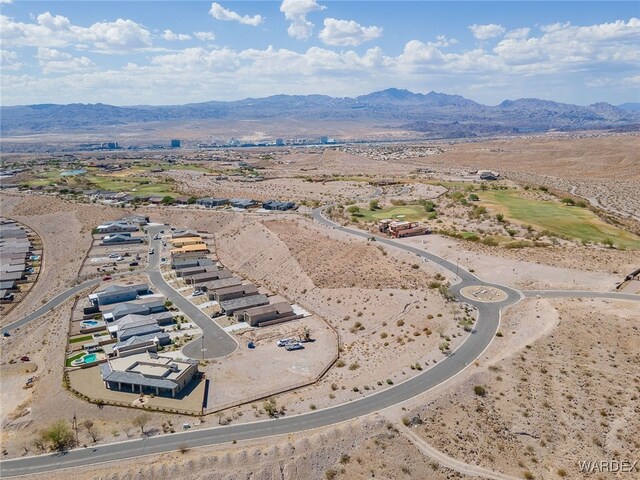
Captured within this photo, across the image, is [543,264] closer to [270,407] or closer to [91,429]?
[270,407]

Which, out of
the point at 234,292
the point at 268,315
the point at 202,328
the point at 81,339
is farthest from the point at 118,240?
the point at 268,315

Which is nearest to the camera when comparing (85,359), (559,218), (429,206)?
(85,359)

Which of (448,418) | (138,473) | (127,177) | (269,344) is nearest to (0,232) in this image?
(127,177)

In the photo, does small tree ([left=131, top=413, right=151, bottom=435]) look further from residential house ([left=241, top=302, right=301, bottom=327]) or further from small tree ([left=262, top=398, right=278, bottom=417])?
residential house ([left=241, top=302, right=301, bottom=327])

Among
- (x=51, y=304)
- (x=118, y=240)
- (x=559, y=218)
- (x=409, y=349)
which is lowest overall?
(x=51, y=304)

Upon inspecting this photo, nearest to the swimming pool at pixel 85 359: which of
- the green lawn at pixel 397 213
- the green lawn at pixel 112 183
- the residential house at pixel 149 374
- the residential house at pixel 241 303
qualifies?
the residential house at pixel 149 374

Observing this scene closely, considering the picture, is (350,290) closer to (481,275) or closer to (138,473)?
(481,275)

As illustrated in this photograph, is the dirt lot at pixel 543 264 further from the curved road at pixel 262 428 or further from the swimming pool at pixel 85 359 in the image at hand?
the swimming pool at pixel 85 359
